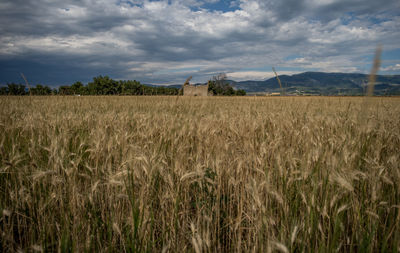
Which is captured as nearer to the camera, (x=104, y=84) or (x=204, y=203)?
(x=204, y=203)

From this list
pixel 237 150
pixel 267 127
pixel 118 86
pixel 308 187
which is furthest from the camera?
pixel 118 86

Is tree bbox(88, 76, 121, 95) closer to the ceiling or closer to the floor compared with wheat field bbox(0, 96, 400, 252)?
closer to the ceiling

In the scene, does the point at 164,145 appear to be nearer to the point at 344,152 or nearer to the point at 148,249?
the point at 148,249

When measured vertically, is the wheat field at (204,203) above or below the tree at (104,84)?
below

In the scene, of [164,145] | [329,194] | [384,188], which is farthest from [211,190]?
[384,188]

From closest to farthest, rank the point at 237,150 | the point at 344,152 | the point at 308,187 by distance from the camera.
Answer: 1. the point at 308,187
2. the point at 344,152
3. the point at 237,150

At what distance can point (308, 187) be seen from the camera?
1615 mm

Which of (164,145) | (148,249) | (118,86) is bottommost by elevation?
(148,249)

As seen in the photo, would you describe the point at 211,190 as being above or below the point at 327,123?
below

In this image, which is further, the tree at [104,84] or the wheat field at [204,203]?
the tree at [104,84]

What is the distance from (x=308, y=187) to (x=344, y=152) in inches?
17.2

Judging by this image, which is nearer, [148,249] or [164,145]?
[148,249]

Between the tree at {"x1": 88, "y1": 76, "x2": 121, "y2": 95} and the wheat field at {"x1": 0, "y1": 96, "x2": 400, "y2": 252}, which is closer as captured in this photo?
the wheat field at {"x1": 0, "y1": 96, "x2": 400, "y2": 252}

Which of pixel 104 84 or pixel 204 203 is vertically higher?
pixel 104 84
